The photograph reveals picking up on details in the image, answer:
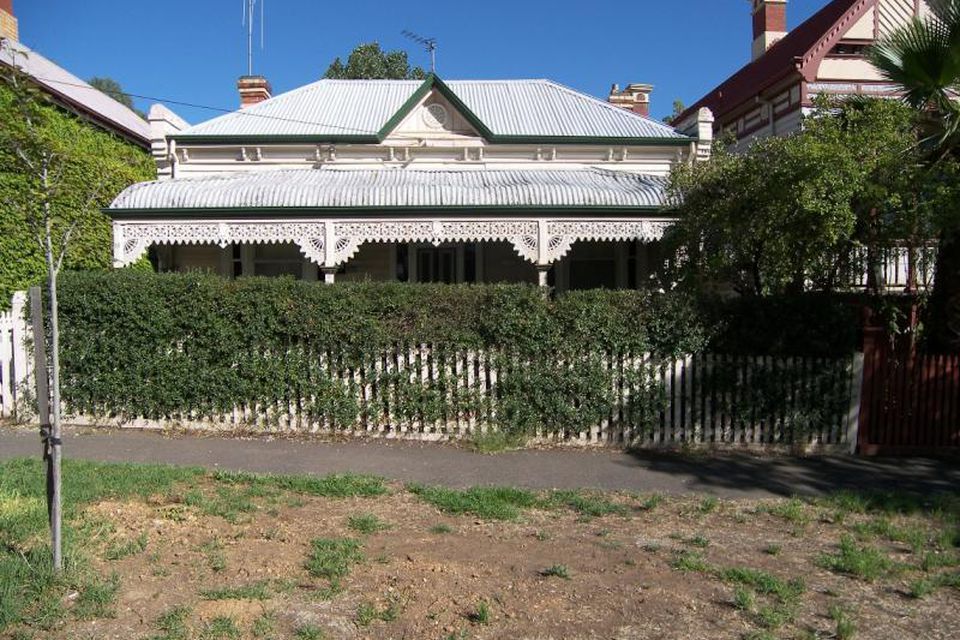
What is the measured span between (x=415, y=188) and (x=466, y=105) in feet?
10.7

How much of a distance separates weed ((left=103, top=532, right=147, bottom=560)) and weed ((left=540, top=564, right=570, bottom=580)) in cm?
271

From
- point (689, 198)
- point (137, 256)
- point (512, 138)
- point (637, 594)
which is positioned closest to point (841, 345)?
point (689, 198)

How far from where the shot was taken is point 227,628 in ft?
13.1

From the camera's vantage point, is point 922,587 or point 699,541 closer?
point 922,587

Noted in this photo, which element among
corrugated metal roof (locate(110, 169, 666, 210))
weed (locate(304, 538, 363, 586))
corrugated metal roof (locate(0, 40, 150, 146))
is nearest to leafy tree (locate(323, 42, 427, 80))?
corrugated metal roof (locate(0, 40, 150, 146))

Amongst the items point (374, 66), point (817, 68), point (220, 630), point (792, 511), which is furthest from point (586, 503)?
point (374, 66)

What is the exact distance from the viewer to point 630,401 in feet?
28.9

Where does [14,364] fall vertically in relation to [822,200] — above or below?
below

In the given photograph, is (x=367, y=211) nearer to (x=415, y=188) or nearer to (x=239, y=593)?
(x=415, y=188)

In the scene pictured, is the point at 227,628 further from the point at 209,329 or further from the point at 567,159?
the point at 567,159

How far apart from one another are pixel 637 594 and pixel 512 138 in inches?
464

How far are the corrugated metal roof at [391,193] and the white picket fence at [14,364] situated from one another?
3705 mm

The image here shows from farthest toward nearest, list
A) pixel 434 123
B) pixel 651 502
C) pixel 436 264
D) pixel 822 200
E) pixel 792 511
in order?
pixel 436 264, pixel 434 123, pixel 822 200, pixel 651 502, pixel 792 511

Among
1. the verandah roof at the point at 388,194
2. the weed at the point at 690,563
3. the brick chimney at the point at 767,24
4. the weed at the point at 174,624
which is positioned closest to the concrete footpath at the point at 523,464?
the weed at the point at 690,563
